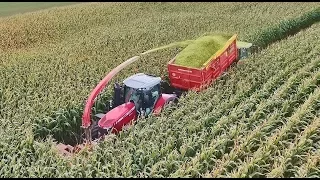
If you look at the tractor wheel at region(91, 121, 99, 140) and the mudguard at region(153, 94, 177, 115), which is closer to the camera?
the tractor wheel at region(91, 121, 99, 140)

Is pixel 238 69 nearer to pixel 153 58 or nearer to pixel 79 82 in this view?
pixel 153 58

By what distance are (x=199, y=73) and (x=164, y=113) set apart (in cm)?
223

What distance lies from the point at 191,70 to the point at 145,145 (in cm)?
421

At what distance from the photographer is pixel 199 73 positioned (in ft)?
40.1

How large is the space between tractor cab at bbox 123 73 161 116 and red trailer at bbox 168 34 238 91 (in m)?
1.56

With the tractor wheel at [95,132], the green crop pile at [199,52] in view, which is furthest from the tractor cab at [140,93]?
the green crop pile at [199,52]

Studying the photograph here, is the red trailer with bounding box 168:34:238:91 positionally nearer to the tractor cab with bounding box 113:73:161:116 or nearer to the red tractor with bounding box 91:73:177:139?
the red tractor with bounding box 91:73:177:139

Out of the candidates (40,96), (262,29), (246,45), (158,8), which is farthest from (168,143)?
(158,8)

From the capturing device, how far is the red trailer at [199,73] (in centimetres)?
1228

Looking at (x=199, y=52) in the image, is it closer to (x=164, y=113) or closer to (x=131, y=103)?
(x=164, y=113)

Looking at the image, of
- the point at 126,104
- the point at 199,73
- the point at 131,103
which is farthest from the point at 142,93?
the point at 199,73

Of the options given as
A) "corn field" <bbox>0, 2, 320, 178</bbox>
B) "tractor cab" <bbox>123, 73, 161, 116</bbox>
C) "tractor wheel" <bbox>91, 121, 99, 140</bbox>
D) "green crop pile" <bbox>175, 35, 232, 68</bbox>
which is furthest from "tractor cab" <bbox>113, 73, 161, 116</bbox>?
→ "green crop pile" <bbox>175, 35, 232, 68</bbox>

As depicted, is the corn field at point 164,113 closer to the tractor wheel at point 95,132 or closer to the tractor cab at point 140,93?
the tractor cab at point 140,93

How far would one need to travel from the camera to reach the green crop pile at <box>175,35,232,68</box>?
12.8 metres
